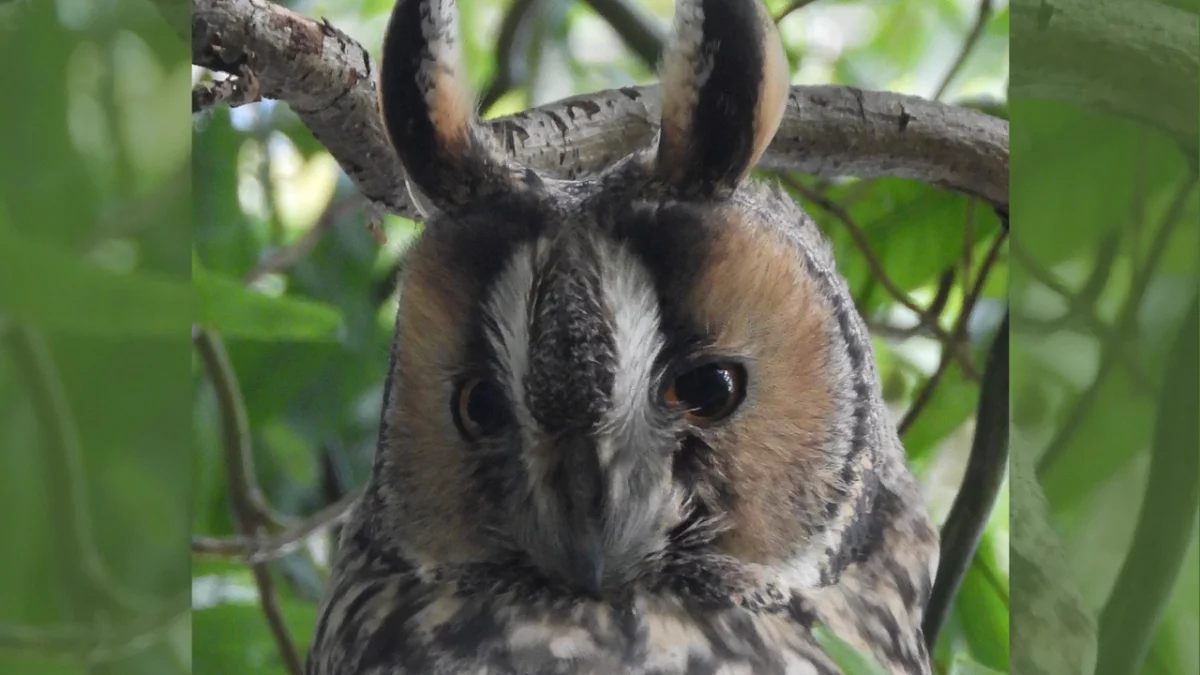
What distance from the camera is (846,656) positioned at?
91 cm

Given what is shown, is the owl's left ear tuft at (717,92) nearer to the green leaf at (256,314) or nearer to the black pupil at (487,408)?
the black pupil at (487,408)

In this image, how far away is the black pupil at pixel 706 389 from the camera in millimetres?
864

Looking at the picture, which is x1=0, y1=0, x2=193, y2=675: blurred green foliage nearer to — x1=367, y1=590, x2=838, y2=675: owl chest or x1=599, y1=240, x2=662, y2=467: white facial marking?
x1=367, y1=590, x2=838, y2=675: owl chest

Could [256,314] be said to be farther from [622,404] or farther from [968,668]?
[968,668]

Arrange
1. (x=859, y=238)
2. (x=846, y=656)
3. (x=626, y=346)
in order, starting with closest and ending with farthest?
(x=626, y=346) < (x=846, y=656) < (x=859, y=238)

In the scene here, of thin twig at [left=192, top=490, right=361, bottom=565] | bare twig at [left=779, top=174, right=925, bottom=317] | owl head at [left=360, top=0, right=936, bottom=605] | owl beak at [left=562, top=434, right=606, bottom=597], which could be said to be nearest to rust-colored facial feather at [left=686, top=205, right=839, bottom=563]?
owl head at [left=360, top=0, right=936, bottom=605]

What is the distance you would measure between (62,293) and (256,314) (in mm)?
248

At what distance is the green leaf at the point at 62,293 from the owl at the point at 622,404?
0.71 ft

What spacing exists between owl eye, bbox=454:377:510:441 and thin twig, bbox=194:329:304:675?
28cm

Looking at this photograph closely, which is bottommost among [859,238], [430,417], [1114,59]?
[430,417]

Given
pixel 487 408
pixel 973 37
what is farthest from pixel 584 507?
pixel 973 37

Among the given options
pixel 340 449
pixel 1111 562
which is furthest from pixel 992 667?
pixel 340 449

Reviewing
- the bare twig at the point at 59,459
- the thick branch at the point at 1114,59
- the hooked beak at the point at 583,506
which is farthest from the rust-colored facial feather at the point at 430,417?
the thick branch at the point at 1114,59

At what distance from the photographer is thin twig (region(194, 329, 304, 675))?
1.06m
